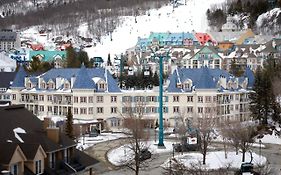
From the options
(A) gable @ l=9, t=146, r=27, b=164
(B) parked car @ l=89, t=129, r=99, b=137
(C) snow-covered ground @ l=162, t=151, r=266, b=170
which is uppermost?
(A) gable @ l=9, t=146, r=27, b=164

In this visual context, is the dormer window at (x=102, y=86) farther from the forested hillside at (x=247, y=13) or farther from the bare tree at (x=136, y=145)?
the forested hillside at (x=247, y=13)

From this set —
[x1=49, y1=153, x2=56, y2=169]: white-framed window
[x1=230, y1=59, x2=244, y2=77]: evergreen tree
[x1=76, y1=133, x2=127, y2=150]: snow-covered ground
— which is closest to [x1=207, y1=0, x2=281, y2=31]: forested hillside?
[x1=230, y1=59, x2=244, y2=77]: evergreen tree

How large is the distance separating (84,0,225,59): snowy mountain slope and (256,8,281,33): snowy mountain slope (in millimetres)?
25344

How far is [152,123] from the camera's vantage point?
169 feet

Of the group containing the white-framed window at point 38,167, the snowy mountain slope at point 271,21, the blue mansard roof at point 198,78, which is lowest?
the white-framed window at point 38,167

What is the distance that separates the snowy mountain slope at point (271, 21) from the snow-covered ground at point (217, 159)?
250 ft

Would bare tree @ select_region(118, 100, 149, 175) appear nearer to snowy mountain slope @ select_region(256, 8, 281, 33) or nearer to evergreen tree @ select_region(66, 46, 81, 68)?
evergreen tree @ select_region(66, 46, 81, 68)

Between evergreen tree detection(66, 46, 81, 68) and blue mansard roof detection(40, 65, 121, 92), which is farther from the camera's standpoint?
evergreen tree detection(66, 46, 81, 68)

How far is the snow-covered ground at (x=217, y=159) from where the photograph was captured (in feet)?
108

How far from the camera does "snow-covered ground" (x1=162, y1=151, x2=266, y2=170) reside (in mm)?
32894

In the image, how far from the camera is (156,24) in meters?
151

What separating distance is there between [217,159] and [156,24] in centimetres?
11752

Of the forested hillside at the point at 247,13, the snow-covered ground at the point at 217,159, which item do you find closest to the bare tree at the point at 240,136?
the snow-covered ground at the point at 217,159

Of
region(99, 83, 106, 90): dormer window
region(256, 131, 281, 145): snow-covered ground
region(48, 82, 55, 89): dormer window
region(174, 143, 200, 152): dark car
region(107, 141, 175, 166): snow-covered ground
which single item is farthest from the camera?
region(48, 82, 55, 89): dormer window
